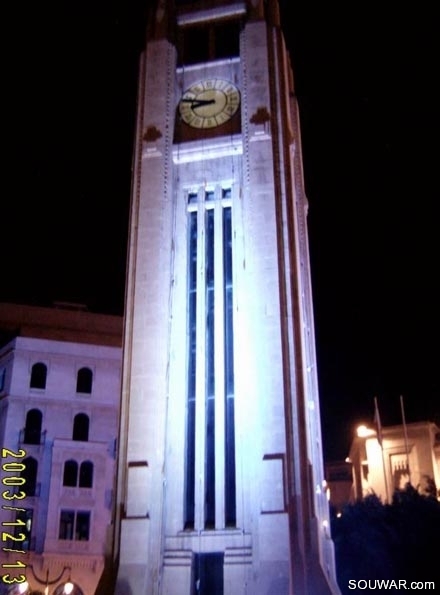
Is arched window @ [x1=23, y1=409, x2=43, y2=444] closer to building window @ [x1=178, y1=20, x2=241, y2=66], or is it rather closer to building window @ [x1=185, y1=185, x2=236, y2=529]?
building window @ [x1=185, y1=185, x2=236, y2=529]

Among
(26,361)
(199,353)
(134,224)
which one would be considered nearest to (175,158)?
(134,224)

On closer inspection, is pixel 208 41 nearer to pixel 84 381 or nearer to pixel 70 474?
pixel 84 381

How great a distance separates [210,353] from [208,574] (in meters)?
9.15

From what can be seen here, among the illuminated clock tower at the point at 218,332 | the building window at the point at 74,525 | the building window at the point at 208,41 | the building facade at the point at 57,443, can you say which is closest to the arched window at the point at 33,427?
the building facade at the point at 57,443

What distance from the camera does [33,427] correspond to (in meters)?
42.1

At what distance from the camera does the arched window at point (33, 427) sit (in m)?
41.5

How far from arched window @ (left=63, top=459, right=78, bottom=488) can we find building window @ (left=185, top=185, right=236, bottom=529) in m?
13.4

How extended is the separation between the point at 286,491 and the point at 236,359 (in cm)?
621

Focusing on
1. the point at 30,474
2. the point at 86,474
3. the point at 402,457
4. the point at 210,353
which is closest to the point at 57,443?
the point at 30,474

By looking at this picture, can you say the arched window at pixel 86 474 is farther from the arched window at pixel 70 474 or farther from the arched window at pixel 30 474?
the arched window at pixel 30 474

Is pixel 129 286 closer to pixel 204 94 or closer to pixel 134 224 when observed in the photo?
pixel 134 224

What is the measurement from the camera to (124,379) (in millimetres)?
31094

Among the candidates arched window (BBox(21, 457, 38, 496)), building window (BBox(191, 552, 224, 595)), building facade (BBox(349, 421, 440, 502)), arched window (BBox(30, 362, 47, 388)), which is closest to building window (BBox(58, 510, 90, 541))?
arched window (BBox(21, 457, 38, 496))

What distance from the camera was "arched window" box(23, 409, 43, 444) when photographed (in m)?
41.5
